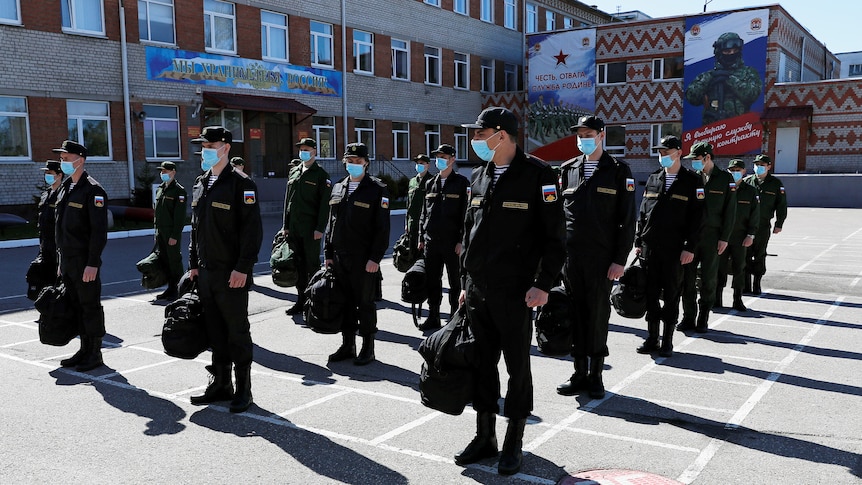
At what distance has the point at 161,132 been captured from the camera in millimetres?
23438

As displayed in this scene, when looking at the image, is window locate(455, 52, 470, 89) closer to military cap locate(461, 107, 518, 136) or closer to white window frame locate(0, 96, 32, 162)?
white window frame locate(0, 96, 32, 162)

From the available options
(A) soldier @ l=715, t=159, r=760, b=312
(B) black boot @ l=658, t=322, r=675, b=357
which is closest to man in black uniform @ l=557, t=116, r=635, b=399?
(B) black boot @ l=658, t=322, r=675, b=357

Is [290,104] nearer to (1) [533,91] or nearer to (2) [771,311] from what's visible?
(1) [533,91]

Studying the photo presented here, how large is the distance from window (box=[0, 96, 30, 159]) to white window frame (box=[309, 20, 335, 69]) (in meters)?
11.5

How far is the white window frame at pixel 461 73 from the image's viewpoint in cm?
3609

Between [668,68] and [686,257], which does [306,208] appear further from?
[668,68]

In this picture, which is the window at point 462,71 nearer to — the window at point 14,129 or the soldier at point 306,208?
the window at point 14,129

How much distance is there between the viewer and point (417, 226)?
980 centimetres

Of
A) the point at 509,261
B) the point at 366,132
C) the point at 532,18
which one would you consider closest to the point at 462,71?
the point at 532,18

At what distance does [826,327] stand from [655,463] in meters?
5.26

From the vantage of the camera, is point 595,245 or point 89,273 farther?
point 89,273

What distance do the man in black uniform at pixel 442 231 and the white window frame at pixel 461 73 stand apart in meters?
28.6

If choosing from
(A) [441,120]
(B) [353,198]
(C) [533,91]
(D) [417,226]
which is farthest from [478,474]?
(C) [533,91]

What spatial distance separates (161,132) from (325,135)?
7.53m
